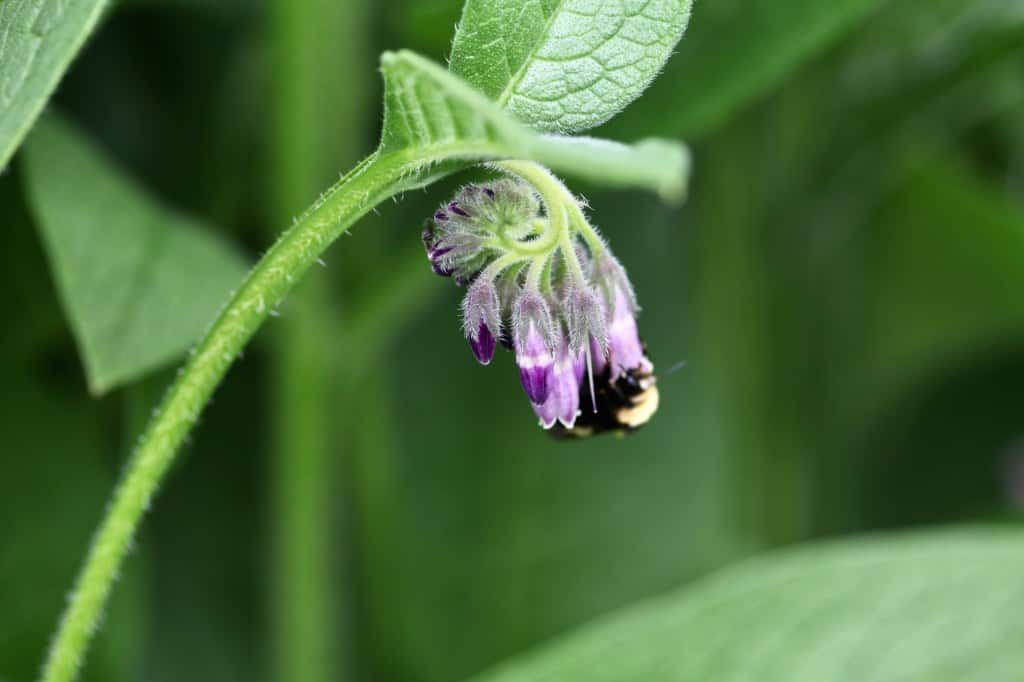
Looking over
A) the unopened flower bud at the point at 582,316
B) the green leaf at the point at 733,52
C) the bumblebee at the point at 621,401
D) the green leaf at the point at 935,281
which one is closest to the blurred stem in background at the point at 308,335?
the green leaf at the point at 733,52

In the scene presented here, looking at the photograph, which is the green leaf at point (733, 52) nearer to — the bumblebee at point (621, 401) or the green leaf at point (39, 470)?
the bumblebee at point (621, 401)

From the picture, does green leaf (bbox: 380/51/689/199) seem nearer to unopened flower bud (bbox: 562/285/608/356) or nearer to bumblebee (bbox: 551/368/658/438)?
unopened flower bud (bbox: 562/285/608/356)

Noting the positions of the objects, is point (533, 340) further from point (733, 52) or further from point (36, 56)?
point (733, 52)

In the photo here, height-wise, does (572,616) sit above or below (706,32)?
below

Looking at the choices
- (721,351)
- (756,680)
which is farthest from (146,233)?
(721,351)

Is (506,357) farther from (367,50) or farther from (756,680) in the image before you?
(756,680)

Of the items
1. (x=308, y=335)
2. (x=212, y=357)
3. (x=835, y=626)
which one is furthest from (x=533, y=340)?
(x=308, y=335)

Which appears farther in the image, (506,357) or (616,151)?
(506,357)
